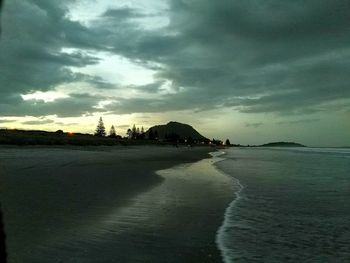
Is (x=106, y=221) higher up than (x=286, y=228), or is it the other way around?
(x=106, y=221)

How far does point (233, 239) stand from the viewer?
9383mm

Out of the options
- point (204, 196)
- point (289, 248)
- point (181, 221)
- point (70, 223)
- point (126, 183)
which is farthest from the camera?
point (126, 183)

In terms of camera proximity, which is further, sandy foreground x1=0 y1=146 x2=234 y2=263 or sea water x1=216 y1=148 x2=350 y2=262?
sea water x1=216 y1=148 x2=350 y2=262

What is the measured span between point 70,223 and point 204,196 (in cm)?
780

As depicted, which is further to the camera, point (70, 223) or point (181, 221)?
point (181, 221)

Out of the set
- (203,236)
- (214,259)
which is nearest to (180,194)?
(203,236)

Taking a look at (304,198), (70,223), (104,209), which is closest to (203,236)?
(70,223)

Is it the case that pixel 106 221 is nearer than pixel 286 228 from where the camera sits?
Yes

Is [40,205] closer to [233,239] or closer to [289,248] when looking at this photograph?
[233,239]

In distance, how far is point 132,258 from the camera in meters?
7.39

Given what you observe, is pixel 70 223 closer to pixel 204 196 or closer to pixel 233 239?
pixel 233 239

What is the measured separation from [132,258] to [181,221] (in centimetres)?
390

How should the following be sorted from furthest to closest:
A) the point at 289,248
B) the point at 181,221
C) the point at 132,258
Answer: the point at 181,221 < the point at 289,248 < the point at 132,258

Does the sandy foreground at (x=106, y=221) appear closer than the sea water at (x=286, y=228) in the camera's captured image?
Yes
